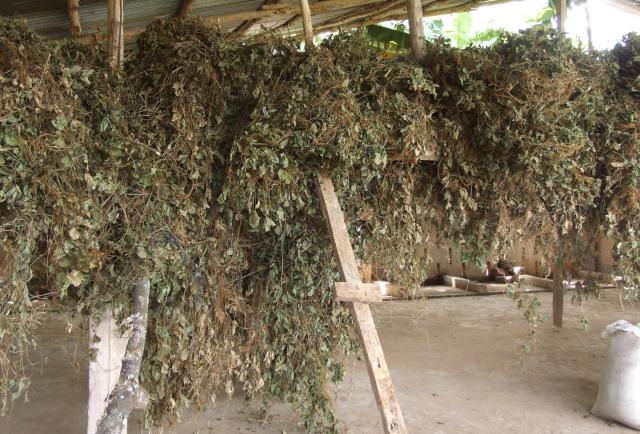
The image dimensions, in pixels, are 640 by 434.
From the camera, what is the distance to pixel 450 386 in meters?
5.87

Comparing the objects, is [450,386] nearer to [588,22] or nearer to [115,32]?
[588,22]

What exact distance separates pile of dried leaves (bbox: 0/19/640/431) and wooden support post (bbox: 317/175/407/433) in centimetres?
21

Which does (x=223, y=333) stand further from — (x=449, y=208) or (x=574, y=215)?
(x=574, y=215)

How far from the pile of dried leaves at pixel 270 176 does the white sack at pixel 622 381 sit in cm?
101

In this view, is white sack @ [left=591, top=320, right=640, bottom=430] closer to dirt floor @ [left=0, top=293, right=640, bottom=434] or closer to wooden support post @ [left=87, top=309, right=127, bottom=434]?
dirt floor @ [left=0, top=293, right=640, bottom=434]

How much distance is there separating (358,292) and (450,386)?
3104mm

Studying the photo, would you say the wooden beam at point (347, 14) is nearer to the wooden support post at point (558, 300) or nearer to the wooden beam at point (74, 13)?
the wooden beam at point (74, 13)

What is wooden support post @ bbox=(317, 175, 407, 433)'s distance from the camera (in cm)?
323

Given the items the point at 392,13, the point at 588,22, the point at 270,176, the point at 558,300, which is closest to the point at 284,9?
the point at 392,13

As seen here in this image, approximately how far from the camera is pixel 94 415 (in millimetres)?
3723

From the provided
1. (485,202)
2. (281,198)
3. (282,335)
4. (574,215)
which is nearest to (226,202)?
(281,198)

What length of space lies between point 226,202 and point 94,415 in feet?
5.89

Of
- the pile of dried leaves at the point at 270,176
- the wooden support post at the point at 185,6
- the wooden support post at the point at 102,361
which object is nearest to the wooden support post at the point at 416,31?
the pile of dried leaves at the point at 270,176

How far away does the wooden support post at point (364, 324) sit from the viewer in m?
3.23
